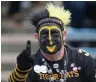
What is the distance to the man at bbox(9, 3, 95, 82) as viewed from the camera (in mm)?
4184

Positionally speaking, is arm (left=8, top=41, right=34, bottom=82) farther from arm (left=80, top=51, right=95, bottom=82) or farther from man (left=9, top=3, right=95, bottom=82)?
arm (left=80, top=51, right=95, bottom=82)

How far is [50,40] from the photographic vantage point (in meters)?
4.18

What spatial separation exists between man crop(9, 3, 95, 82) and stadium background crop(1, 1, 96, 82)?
2166 mm

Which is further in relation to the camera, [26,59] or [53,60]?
[53,60]

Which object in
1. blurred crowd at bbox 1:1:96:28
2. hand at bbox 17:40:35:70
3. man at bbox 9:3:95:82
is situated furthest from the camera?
blurred crowd at bbox 1:1:96:28

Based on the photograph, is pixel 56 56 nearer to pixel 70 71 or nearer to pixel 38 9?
pixel 70 71

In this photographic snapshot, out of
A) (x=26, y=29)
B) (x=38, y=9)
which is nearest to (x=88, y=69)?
(x=38, y=9)

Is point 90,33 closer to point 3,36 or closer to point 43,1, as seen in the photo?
point 43,1

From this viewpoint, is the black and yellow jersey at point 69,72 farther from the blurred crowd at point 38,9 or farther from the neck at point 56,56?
the blurred crowd at point 38,9

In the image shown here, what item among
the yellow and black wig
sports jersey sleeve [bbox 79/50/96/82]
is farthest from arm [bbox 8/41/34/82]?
sports jersey sleeve [bbox 79/50/96/82]

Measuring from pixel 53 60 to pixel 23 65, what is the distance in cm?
26

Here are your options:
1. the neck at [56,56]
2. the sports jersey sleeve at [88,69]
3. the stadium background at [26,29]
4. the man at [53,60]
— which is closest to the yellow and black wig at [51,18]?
the man at [53,60]

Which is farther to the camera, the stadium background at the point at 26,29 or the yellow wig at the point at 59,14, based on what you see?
the stadium background at the point at 26,29

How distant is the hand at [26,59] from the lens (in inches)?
161
